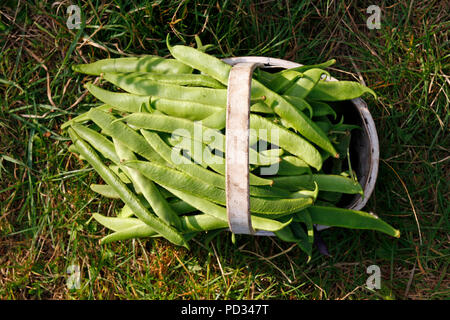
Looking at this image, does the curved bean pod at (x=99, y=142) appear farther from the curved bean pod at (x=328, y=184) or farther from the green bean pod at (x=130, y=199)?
the curved bean pod at (x=328, y=184)

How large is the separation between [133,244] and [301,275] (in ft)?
3.04

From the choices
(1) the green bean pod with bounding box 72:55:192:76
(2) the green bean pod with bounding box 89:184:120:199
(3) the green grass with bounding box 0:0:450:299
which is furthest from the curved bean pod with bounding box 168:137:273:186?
(3) the green grass with bounding box 0:0:450:299

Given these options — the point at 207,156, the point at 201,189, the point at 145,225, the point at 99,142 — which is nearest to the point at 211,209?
the point at 201,189

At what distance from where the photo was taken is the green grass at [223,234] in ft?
→ 7.15

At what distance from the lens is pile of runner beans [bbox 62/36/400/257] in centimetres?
167

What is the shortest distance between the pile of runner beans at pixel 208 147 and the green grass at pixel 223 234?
0.40 meters

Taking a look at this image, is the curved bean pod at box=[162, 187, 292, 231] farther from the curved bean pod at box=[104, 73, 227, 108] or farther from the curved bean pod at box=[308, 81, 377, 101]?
the curved bean pod at box=[308, 81, 377, 101]

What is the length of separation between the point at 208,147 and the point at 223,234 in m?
0.72

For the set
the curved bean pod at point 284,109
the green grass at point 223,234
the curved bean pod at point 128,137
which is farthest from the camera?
the green grass at point 223,234

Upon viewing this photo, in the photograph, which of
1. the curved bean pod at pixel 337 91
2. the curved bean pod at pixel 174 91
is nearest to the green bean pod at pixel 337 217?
the curved bean pod at pixel 337 91

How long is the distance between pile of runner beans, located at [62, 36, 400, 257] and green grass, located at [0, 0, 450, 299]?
0.40m

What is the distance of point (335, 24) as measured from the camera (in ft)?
7.30
